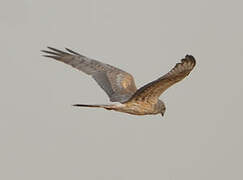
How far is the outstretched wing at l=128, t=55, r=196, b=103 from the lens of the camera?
5.28m

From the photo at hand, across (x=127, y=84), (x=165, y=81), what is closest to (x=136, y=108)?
(x=165, y=81)

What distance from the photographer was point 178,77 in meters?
5.41

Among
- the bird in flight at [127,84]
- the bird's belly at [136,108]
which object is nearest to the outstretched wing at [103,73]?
the bird in flight at [127,84]

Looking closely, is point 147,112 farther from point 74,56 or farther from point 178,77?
point 74,56

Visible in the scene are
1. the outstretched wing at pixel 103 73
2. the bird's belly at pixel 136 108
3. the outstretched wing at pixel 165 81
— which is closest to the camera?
the outstretched wing at pixel 165 81

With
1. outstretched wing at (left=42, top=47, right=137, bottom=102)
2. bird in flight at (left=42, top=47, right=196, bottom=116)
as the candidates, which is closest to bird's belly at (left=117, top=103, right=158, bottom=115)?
bird in flight at (left=42, top=47, right=196, bottom=116)

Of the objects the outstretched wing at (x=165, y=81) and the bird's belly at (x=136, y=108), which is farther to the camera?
the bird's belly at (x=136, y=108)

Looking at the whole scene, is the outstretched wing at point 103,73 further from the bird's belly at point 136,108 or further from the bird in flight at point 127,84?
the bird's belly at point 136,108

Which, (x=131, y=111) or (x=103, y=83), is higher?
(x=103, y=83)

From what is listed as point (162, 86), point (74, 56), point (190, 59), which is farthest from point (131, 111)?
point (74, 56)

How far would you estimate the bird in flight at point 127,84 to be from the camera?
535 cm

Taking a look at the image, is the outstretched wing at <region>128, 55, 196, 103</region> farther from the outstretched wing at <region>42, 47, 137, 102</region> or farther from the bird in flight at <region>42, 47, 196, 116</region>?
the outstretched wing at <region>42, 47, 137, 102</region>

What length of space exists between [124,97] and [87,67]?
91cm

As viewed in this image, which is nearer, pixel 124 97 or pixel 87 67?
pixel 124 97
